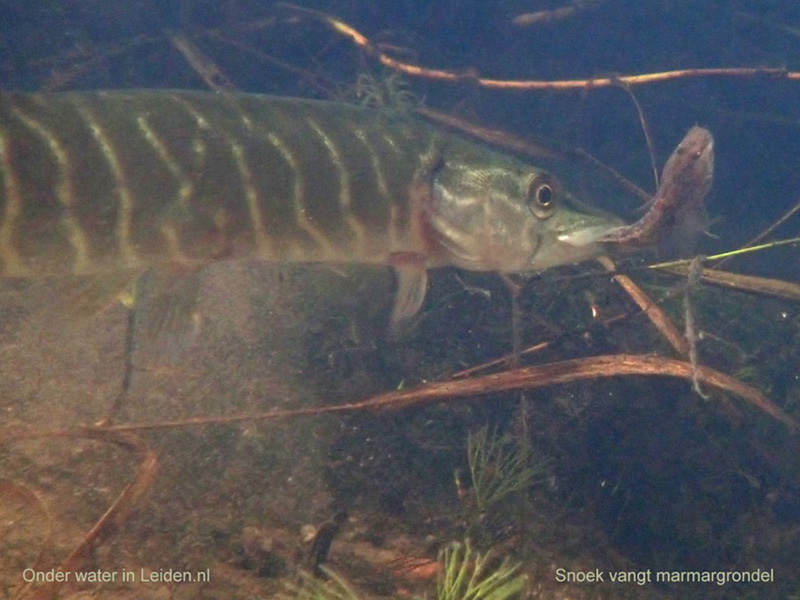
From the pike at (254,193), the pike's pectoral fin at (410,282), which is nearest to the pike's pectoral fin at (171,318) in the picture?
the pike at (254,193)

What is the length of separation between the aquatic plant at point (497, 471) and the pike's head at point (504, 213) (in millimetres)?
1218

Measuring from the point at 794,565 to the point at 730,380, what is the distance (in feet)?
4.99

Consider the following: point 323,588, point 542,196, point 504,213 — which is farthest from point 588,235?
point 323,588

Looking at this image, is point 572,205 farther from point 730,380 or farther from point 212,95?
point 212,95

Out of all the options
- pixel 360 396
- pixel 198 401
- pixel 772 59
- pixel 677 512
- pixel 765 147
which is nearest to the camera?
pixel 198 401

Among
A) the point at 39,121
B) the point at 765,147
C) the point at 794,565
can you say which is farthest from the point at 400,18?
the point at 794,565

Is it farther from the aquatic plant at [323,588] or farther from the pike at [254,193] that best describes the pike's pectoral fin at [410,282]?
the aquatic plant at [323,588]

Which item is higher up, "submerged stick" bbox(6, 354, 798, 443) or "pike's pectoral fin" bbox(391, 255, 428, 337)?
"pike's pectoral fin" bbox(391, 255, 428, 337)

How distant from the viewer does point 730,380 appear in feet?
12.2

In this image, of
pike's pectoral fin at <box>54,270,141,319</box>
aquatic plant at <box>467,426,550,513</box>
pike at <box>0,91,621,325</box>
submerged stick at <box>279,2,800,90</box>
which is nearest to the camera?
pike at <box>0,91,621,325</box>

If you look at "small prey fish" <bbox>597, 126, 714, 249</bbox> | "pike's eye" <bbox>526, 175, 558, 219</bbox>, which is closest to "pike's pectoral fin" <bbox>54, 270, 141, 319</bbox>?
"pike's eye" <bbox>526, 175, 558, 219</bbox>

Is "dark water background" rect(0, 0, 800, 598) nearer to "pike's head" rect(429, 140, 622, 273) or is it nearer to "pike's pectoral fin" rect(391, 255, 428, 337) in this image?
"pike's pectoral fin" rect(391, 255, 428, 337)

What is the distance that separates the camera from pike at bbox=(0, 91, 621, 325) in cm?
266

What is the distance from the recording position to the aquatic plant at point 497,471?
11.0 feet
